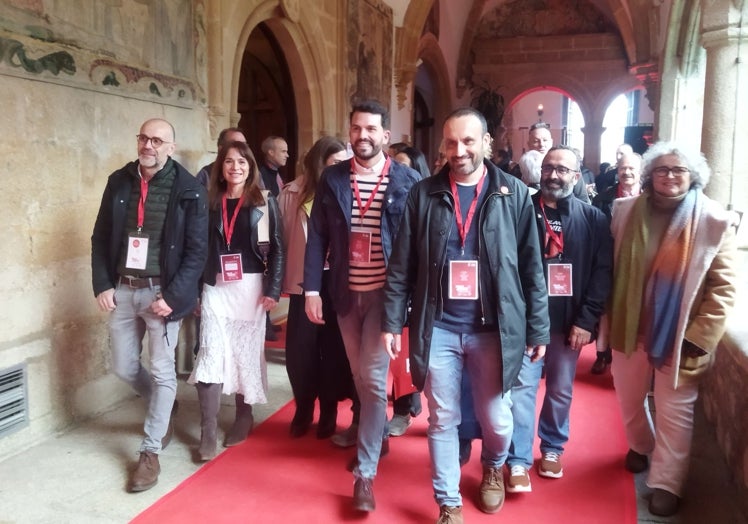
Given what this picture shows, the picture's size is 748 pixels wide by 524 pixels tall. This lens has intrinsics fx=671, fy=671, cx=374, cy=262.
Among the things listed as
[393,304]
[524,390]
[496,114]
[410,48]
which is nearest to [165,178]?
[393,304]

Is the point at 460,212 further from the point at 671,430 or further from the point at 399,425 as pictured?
the point at 399,425

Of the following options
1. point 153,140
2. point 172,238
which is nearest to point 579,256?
point 172,238

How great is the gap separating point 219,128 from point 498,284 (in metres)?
3.13

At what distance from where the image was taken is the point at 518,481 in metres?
2.89

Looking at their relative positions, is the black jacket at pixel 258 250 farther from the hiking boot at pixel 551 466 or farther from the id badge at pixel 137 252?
the hiking boot at pixel 551 466

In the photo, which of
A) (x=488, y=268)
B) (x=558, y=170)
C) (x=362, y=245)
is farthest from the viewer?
(x=558, y=170)

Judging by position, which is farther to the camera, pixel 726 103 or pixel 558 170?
pixel 726 103

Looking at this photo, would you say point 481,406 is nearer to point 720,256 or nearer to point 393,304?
point 393,304

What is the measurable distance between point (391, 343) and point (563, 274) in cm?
91

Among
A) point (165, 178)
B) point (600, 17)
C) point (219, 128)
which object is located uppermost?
point (600, 17)

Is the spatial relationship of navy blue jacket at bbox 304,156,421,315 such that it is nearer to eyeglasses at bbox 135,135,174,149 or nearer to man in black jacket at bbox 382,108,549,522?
man in black jacket at bbox 382,108,549,522

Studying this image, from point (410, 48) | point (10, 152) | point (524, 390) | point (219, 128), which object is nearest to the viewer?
point (524, 390)

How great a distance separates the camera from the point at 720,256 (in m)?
2.60

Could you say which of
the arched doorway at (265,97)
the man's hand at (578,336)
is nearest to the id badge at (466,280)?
the man's hand at (578,336)
